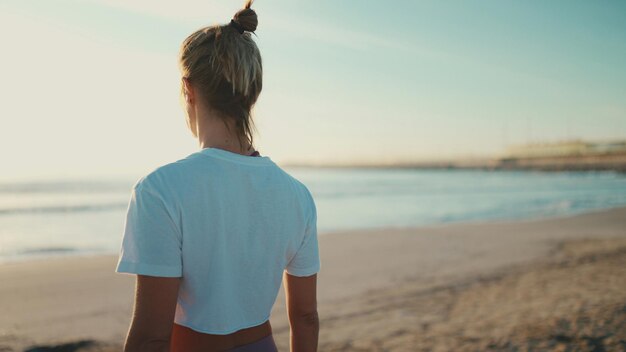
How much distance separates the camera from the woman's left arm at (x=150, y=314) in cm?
118

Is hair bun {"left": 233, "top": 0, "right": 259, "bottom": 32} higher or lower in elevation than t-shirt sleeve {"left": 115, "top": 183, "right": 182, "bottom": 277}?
higher

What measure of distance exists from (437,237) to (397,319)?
7.44 meters

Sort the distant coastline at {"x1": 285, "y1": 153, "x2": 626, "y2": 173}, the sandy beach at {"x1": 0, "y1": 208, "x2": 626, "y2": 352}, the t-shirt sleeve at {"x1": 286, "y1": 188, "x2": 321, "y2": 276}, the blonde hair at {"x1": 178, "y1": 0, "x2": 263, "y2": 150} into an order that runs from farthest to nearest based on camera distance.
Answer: the distant coastline at {"x1": 285, "y1": 153, "x2": 626, "y2": 173}
the sandy beach at {"x1": 0, "y1": 208, "x2": 626, "y2": 352}
the t-shirt sleeve at {"x1": 286, "y1": 188, "x2": 321, "y2": 276}
the blonde hair at {"x1": 178, "y1": 0, "x2": 263, "y2": 150}

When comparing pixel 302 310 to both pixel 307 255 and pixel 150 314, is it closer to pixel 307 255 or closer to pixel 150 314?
pixel 307 255

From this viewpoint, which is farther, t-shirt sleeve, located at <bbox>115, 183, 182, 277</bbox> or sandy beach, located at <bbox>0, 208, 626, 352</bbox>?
sandy beach, located at <bbox>0, 208, 626, 352</bbox>

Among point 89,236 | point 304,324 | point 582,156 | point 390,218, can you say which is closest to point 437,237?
point 390,218

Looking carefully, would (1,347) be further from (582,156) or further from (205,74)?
(582,156)

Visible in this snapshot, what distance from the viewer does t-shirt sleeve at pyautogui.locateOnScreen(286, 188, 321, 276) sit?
1.50 meters

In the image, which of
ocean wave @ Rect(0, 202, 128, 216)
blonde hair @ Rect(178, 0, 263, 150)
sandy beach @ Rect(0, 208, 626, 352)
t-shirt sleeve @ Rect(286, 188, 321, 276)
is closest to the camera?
blonde hair @ Rect(178, 0, 263, 150)

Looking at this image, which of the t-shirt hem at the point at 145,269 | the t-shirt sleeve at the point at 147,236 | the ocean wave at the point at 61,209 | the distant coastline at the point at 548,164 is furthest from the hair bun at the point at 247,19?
the distant coastline at the point at 548,164

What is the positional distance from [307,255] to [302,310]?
205 mm

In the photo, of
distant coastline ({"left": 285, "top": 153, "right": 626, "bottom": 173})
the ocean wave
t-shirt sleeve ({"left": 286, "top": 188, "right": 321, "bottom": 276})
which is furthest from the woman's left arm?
distant coastline ({"left": 285, "top": 153, "right": 626, "bottom": 173})

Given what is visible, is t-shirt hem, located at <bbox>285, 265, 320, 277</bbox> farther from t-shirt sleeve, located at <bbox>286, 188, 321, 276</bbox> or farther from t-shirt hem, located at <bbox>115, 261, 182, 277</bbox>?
t-shirt hem, located at <bbox>115, 261, 182, 277</bbox>

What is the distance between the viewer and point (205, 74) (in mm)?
1275
